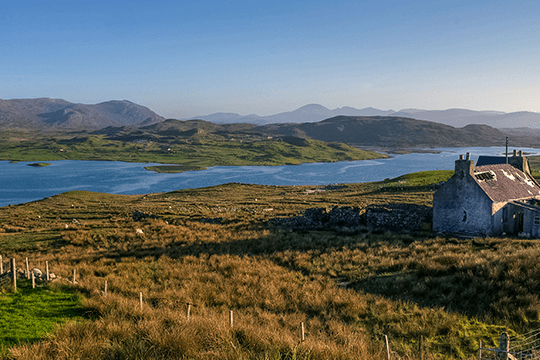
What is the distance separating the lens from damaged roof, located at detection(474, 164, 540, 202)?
2533cm

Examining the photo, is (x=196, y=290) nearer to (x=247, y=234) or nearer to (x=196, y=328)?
(x=196, y=328)

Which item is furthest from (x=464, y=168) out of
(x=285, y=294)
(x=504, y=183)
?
(x=285, y=294)

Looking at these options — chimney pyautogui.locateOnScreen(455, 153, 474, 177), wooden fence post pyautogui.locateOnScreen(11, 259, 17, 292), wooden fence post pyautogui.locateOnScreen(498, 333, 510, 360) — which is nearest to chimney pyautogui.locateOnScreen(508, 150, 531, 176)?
chimney pyautogui.locateOnScreen(455, 153, 474, 177)

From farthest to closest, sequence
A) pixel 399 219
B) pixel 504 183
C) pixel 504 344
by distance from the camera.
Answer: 1. pixel 399 219
2. pixel 504 183
3. pixel 504 344

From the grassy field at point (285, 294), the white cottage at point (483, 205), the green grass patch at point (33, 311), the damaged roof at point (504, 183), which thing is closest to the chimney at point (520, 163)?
the damaged roof at point (504, 183)

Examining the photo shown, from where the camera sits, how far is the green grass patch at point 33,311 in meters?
8.38

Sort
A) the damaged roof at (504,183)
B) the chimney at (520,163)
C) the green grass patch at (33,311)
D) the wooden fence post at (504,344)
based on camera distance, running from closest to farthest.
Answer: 1. the wooden fence post at (504,344)
2. the green grass patch at (33,311)
3. the damaged roof at (504,183)
4. the chimney at (520,163)

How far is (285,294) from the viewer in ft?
44.2

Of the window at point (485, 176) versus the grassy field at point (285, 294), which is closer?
the grassy field at point (285, 294)

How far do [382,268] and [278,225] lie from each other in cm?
1536

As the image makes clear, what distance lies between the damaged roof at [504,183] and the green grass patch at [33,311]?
88.5ft

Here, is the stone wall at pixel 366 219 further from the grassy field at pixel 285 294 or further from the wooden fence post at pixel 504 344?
the wooden fence post at pixel 504 344

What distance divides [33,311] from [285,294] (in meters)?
8.67

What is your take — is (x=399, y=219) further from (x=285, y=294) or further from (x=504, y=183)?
(x=285, y=294)
